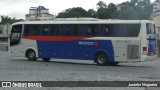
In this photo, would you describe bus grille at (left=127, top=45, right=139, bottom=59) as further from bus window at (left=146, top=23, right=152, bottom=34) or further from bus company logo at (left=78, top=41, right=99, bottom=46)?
bus company logo at (left=78, top=41, right=99, bottom=46)

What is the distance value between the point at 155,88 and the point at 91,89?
6.30 ft

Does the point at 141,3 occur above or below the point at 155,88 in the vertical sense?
above

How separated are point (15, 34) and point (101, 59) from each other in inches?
311

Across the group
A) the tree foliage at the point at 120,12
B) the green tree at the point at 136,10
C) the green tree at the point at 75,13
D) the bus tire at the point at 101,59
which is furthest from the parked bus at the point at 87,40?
the green tree at the point at 75,13

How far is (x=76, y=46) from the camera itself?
105ft

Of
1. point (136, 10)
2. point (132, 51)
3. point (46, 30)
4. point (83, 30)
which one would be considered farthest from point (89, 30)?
point (136, 10)

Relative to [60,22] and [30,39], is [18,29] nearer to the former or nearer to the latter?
[30,39]

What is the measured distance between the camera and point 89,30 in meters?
31.2

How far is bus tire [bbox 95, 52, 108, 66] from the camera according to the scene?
101 feet

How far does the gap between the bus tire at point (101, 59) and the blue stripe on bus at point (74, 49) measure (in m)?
0.27

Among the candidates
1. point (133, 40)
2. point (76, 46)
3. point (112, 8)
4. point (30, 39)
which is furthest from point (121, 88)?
point (112, 8)

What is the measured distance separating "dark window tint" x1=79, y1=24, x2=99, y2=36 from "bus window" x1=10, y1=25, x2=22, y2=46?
5712mm

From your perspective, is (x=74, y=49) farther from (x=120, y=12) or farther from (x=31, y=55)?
(x=120, y=12)

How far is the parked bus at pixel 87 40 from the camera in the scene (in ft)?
97.1
